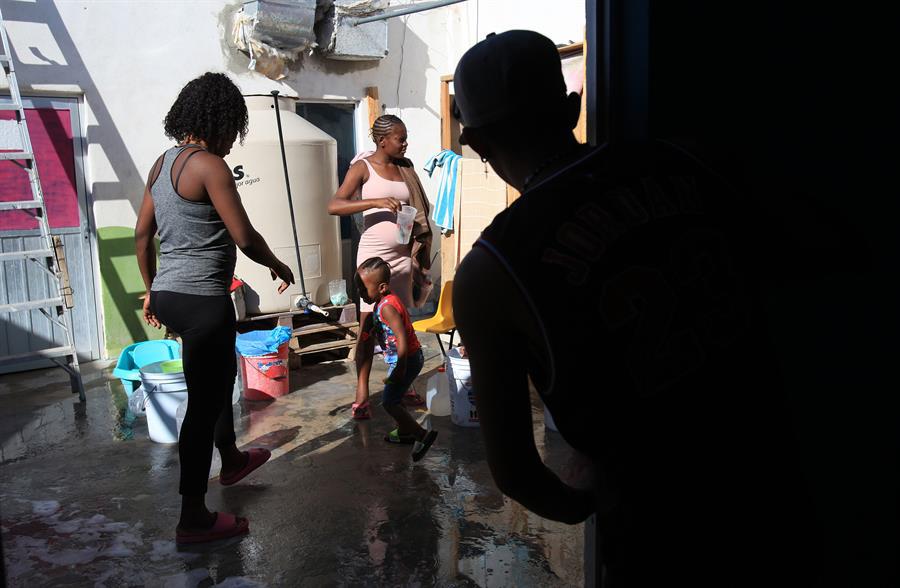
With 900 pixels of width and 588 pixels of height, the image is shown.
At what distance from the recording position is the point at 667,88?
5.79 feet

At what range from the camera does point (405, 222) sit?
5434mm

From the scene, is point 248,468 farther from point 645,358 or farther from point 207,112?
point 645,358

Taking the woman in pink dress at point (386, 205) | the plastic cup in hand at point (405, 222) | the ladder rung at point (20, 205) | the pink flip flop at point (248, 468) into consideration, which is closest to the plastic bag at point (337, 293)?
the woman in pink dress at point (386, 205)

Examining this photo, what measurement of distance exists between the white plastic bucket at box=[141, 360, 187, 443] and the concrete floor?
0.11 meters

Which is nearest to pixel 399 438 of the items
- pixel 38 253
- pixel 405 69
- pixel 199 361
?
pixel 199 361

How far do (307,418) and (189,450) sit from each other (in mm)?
2018

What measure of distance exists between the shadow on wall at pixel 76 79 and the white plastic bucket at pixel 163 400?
2.69 meters

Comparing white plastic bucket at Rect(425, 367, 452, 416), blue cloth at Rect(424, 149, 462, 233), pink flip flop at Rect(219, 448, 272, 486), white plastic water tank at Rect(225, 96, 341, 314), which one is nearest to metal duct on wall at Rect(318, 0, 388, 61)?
white plastic water tank at Rect(225, 96, 341, 314)

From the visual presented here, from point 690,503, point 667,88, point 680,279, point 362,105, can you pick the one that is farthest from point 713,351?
point 362,105

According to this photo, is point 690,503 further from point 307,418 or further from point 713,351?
point 307,418

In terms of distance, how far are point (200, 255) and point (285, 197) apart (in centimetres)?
361

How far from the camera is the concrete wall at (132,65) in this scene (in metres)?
6.71

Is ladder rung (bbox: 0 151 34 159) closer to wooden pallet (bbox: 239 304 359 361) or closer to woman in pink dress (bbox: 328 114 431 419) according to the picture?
wooden pallet (bbox: 239 304 359 361)

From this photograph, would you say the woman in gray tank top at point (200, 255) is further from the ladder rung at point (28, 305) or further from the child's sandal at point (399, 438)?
the ladder rung at point (28, 305)
